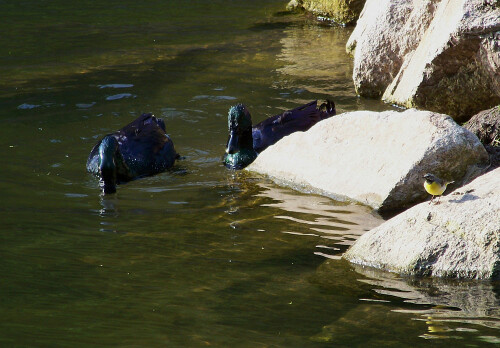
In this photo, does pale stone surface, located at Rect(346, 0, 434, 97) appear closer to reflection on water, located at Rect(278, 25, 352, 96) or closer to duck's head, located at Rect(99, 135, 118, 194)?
reflection on water, located at Rect(278, 25, 352, 96)

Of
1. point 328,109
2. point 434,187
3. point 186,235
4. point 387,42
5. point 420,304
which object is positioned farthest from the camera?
point 387,42

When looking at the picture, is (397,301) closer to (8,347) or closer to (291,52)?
(8,347)

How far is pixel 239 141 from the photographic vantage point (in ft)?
32.2

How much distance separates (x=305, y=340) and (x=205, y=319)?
72 centimetres

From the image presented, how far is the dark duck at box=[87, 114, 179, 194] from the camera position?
878 centimetres

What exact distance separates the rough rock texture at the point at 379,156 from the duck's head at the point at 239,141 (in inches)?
16.8

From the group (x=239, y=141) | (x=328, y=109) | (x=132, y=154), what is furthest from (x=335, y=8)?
(x=132, y=154)

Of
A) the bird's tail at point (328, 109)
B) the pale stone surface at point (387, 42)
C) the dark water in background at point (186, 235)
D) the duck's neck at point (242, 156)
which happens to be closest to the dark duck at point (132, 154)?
the dark water in background at point (186, 235)

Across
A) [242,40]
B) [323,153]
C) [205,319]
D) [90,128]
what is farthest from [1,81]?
[205,319]

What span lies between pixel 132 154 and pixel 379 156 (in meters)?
3.32

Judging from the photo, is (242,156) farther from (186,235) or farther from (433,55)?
(433,55)

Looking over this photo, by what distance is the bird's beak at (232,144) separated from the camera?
9.56 meters

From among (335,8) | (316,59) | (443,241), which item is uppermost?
(335,8)

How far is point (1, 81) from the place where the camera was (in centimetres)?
1364
